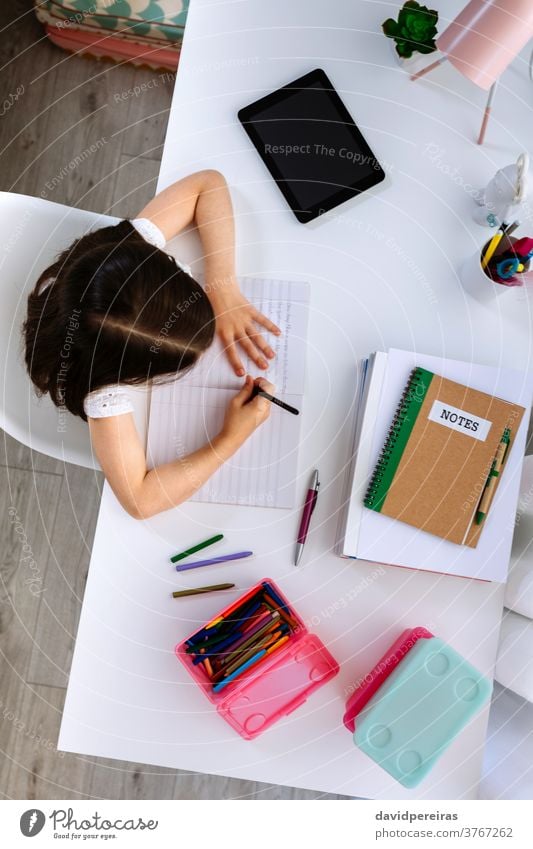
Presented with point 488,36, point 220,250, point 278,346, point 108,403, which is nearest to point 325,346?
point 278,346

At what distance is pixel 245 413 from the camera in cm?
93

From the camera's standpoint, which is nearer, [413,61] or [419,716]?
[419,716]

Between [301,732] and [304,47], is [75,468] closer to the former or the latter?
[301,732]

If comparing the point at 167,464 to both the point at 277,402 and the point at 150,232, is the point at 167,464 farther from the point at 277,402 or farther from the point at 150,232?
the point at 150,232

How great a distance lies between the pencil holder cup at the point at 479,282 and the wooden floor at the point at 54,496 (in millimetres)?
909

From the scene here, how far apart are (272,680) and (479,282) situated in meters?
0.60

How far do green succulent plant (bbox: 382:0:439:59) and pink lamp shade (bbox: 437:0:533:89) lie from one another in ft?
0.23

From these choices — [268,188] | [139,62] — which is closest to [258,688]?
[268,188]

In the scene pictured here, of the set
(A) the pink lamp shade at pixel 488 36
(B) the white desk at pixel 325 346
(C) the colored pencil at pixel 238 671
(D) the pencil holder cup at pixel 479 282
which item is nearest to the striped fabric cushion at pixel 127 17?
(B) the white desk at pixel 325 346

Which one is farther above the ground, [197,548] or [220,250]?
[220,250]

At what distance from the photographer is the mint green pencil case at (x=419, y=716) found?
2.65 ft

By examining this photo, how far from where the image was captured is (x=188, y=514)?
0.94 metres
